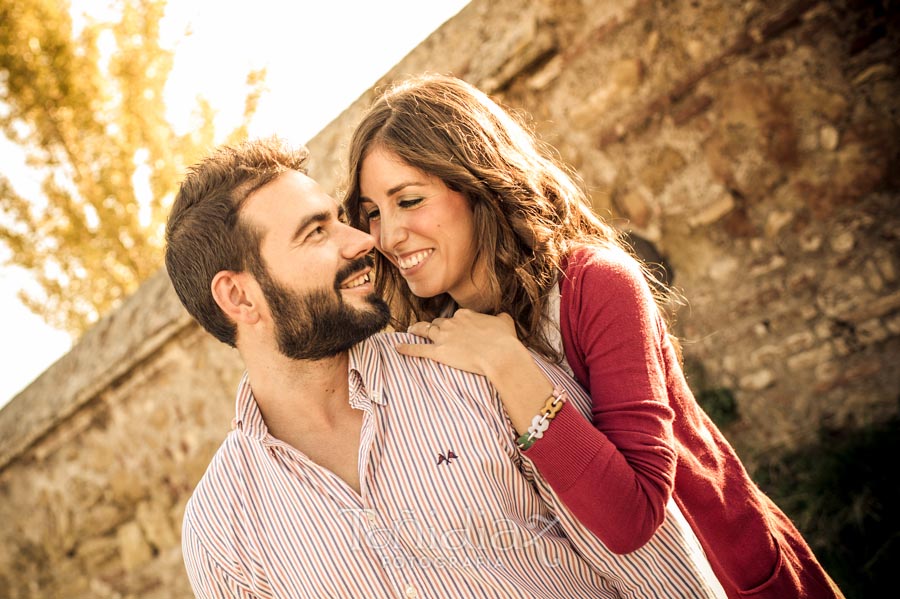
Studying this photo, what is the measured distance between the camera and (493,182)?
2158 millimetres

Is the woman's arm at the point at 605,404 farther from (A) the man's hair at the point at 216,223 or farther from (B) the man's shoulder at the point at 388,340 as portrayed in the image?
(A) the man's hair at the point at 216,223

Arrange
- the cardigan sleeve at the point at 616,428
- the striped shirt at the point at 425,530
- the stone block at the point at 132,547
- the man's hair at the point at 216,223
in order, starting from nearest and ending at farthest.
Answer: the cardigan sleeve at the point at 616,428, the striped shirt at the point at 425,530, the man's hair at the point at 216,223, the stone block at the point at 132,547

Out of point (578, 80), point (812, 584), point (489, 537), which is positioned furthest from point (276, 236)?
point (578, 80)

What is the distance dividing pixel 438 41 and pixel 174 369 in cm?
275

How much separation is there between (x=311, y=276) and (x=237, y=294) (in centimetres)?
27

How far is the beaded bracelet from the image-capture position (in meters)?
1.70

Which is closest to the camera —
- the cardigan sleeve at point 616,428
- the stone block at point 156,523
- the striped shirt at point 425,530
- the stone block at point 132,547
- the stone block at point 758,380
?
the cardigan sleeve at point 616,428

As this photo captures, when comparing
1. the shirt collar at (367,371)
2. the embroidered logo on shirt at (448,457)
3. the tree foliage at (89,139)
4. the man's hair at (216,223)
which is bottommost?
the embroidered logo on shirt at (448,457)

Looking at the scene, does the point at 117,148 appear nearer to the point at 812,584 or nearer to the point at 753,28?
the point at 753,28

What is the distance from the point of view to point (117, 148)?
9102 millimetres

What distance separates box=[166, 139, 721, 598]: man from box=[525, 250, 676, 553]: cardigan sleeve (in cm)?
15

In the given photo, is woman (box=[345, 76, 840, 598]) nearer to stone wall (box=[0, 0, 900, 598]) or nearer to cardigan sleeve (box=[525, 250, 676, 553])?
cardigan sleeve (box=[525, 250, 676, 553])

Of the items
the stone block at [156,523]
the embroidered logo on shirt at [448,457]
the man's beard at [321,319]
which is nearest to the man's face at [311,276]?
the man's beard at [321,319]

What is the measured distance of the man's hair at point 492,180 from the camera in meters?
2.11
